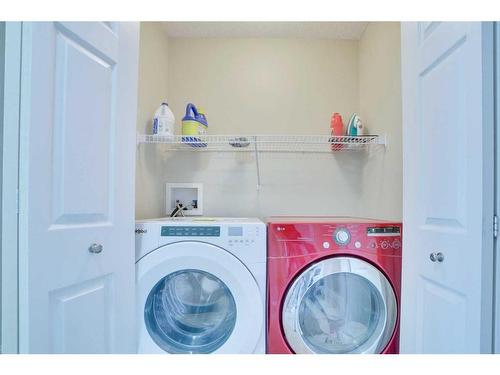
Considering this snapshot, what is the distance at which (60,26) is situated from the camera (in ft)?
2.78

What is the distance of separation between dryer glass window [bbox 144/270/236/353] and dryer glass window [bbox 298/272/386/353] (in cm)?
41

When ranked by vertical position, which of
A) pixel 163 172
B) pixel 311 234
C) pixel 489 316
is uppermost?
pixel 163 172

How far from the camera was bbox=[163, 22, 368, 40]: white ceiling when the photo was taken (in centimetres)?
196

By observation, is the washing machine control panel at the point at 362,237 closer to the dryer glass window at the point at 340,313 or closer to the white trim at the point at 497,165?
the dryer glass window at the point at 340,313

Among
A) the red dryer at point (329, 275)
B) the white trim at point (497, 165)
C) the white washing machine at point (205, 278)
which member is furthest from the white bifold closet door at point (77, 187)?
the white trim at point (497, 165)

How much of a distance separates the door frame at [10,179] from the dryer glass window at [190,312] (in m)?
0.60

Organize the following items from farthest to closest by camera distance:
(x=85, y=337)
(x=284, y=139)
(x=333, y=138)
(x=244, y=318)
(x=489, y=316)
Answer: (x=284, y=139), (x=333, y=138), (x=244, y=318), (x=85, y=337), (x=489, y=316)

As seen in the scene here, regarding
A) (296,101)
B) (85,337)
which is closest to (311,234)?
(85,337)


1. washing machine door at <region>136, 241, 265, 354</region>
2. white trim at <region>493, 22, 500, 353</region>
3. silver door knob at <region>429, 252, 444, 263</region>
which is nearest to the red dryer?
washing machine door at <region>136, 241, 265, 354</region>

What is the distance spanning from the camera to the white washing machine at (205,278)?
1278mm

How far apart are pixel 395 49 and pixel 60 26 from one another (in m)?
1.69

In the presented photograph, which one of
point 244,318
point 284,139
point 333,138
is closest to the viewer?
point 244,318

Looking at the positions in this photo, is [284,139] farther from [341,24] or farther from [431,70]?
[431,70]

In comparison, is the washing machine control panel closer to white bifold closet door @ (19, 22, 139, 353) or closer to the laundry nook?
the laundry nook
